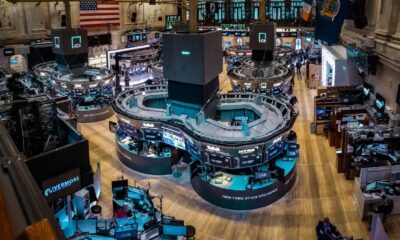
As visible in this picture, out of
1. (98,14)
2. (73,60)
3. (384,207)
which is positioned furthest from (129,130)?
(98,14)

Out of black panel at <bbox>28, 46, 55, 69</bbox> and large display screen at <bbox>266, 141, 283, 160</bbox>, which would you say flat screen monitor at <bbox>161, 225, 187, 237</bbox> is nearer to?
large display screen at <bbox>266, 141, 283, 160</bbox>

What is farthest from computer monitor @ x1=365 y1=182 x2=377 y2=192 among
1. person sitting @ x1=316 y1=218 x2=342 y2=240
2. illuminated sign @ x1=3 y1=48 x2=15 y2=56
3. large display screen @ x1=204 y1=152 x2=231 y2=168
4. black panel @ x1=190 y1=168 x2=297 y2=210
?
illuminated sign @ x1=3 y1=48 x2=15 y2=56

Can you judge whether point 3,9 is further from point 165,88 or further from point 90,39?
point 165,88

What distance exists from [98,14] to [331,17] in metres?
19.9

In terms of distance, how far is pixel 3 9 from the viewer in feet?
77.5

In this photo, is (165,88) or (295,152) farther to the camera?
(165,88)

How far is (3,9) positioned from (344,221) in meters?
23.5

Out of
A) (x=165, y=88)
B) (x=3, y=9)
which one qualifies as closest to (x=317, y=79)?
(x=165, y=88)

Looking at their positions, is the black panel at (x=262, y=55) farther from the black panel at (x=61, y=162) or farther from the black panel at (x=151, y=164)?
the black panel at (x=61, y=162)

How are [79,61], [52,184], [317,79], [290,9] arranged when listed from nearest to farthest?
[52,184]
[79,61]
[317,79]
[290,9]

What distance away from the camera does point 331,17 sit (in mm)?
16984

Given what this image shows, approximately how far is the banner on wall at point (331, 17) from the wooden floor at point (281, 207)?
562cm

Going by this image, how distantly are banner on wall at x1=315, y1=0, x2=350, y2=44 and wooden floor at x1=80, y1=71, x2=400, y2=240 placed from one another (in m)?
5.62

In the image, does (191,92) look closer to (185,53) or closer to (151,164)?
(185,53)
